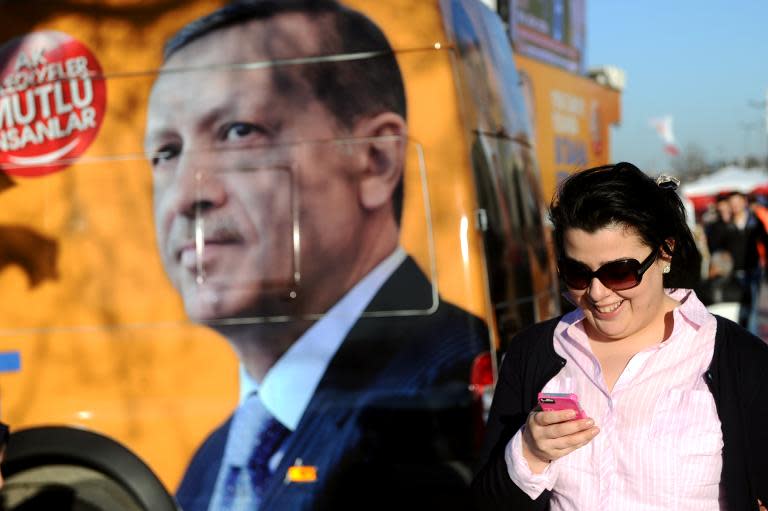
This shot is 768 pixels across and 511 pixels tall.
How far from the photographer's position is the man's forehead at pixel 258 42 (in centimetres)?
407

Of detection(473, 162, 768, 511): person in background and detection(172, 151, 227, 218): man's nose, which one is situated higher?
detection(172, 151, 227, 218): man's nose

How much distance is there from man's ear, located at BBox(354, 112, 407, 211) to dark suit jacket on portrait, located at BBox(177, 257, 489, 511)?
0.31m

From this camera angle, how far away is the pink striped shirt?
1971mm

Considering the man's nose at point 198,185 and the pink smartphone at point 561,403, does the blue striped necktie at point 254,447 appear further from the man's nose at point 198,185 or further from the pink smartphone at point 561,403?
the pink smartphone at point 561,403

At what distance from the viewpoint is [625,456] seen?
6.61 feet

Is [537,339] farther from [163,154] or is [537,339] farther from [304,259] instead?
[163,154]

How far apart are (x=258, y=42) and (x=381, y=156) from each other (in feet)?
2.37

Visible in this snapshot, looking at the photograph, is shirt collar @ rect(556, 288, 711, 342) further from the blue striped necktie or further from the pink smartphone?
the blue striped necktie

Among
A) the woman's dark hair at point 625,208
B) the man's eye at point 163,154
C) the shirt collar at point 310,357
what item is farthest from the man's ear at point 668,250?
the man's eye at point 163,154

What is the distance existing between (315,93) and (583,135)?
9.52 meters

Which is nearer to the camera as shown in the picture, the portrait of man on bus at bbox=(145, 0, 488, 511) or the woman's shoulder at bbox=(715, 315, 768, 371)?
the woman's shoulder at bbox=(715, 315, 768, 371)

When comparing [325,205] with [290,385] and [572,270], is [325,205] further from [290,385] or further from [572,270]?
[572,270]

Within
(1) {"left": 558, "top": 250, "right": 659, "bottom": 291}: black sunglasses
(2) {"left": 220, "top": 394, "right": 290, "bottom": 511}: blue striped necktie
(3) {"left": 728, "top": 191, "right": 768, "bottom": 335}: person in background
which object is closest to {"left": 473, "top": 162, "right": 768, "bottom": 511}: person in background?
(1) {"left": 558, "top": 250, "right": 659, "bottom": 291}: black sunglasses

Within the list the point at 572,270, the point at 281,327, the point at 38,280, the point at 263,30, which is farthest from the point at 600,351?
the point at 38,280
